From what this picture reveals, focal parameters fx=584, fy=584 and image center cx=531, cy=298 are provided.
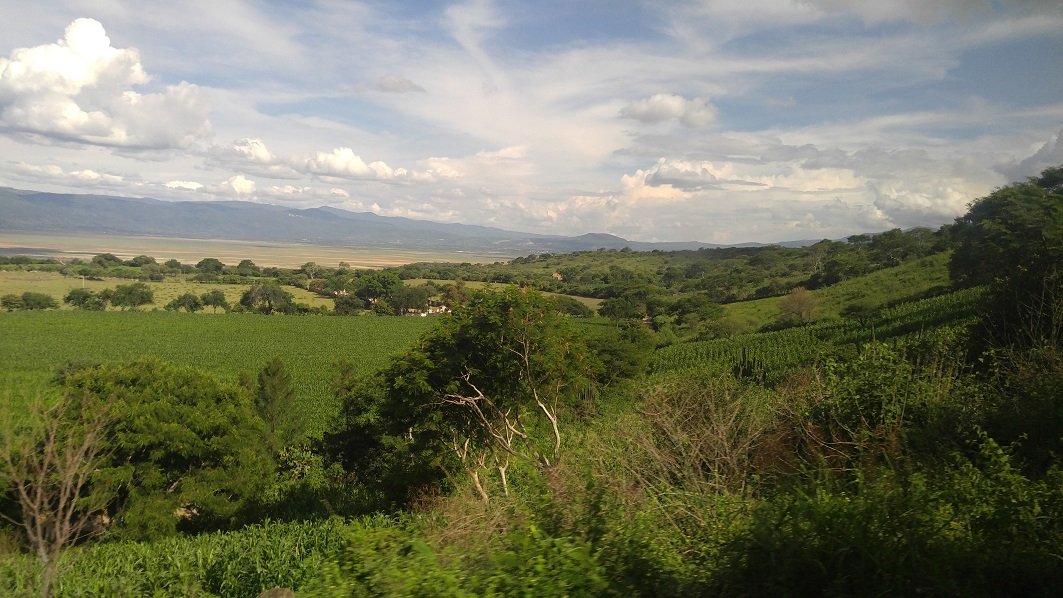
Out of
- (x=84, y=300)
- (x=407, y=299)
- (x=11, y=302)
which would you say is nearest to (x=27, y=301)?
(x=11, y=302)

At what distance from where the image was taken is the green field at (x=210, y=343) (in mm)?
42594

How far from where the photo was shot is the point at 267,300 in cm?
8650

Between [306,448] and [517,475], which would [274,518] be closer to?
[517,475]

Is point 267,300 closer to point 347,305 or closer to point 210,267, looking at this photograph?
point 347,305

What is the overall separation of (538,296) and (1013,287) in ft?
41.1

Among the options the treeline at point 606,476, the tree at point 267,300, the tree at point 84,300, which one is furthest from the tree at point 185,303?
the treeline at point 606,476

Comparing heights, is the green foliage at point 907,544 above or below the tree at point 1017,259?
below

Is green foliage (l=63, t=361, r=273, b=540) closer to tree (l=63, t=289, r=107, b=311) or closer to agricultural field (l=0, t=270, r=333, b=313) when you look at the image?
tree (l=63, t=289, r=107, b=311)

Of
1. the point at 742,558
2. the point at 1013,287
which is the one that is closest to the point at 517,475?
the point at 742,558

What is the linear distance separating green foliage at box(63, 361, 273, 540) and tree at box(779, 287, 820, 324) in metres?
44.7

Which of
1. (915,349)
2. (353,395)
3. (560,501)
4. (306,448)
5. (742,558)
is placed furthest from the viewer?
(306,448)

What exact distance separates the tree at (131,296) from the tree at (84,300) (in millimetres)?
1970

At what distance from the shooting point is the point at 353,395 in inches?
891

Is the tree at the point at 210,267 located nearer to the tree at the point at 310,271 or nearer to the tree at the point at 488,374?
the tree at the point at 310,271
